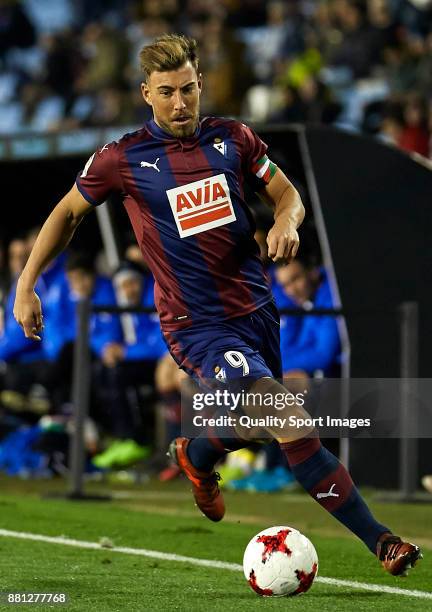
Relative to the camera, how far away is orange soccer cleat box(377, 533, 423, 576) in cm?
526

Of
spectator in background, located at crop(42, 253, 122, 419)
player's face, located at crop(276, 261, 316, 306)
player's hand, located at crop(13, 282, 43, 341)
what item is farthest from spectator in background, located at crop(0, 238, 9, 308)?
player's hand, located at crop(13, 282, 43, 341)

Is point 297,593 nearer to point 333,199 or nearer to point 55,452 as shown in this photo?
point 333,199

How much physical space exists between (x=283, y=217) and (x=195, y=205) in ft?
1.44

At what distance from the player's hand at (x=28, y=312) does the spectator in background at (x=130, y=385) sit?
5.35 metres

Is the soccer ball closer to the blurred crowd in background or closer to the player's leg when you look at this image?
the player's leg

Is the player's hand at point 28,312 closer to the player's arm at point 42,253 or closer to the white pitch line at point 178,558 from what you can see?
the player's arm at point 42,253

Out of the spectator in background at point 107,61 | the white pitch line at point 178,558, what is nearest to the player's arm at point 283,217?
the white pitch line at point 178,558

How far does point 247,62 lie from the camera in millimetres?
16984

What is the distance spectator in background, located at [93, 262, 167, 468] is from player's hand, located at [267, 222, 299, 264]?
5.85 meters

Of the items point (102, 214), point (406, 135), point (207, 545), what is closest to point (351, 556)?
point (207, 545)

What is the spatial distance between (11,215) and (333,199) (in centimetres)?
596

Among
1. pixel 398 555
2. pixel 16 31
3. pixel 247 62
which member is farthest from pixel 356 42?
pixel 398 555

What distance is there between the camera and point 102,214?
13.9 metres

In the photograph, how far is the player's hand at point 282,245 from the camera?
212 inches
